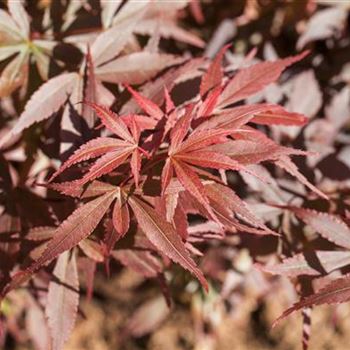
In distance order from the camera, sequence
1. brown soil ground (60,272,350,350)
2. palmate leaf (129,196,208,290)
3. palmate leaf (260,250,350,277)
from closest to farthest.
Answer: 1. palmate leaf (129,196,208,290)
2. palmate leaf (260,250,350,277)
3. brown soil ground (60,272,350,350)

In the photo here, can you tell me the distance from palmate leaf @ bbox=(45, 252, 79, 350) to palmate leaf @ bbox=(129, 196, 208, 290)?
0.90 feet

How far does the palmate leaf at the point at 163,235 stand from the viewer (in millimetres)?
866

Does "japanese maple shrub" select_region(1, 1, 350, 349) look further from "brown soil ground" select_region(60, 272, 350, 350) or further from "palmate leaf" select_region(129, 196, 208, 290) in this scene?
"brown soil ground" select_region(60, 272, 350, 350)

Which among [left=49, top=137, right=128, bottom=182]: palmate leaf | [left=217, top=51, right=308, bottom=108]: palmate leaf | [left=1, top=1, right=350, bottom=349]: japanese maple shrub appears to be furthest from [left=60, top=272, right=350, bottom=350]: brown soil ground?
[left=49, top=137, right=128, bottom=182]: palmate leaf

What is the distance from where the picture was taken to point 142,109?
1101mm

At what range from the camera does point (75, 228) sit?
0.91m

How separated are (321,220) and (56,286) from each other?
0.55m

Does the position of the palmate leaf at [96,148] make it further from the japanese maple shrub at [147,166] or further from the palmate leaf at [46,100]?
the palmate leaf at [46,100]

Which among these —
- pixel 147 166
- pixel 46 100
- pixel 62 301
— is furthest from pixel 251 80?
pixel 62 301

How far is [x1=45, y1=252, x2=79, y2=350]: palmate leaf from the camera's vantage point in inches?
42.3

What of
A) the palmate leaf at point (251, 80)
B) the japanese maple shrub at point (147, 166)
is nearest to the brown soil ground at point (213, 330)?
the japanese maple shrub at point (147, 166)

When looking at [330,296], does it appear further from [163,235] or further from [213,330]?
[213,330]

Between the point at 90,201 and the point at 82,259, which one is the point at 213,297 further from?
the point at 90,201

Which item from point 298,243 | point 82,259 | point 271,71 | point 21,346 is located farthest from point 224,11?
point 21,346
